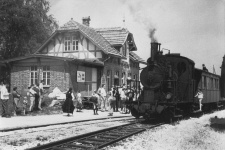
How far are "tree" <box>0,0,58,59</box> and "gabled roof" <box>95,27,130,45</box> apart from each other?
7.06m

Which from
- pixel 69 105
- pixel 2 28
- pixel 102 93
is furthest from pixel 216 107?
pixel 2 28

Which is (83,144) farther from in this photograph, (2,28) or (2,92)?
(2,28)

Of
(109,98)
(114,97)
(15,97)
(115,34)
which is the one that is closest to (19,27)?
(115,34)

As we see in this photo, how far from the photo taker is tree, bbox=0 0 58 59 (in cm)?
3162

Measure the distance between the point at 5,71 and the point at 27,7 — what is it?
6984 mm

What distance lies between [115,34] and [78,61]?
10980 mm

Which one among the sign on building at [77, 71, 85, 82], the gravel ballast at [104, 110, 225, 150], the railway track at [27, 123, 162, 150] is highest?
the sign on building at [77, 71, 85, 82]

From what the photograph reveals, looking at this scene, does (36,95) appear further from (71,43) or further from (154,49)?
(71,43)

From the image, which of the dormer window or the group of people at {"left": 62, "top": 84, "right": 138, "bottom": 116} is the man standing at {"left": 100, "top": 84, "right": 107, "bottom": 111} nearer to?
the group of people at {"left": 62, "top": 84, "right": 138, "bottom": 116}

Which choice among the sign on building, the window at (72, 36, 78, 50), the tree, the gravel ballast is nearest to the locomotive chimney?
the gravel ballast

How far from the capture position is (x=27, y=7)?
33031mm

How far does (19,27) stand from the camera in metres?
33.1

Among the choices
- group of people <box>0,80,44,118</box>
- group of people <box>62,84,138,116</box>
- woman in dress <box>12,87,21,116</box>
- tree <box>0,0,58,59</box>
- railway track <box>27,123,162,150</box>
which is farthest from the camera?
tree <box>0,0,58,59</box>

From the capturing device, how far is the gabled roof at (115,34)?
104 ft
